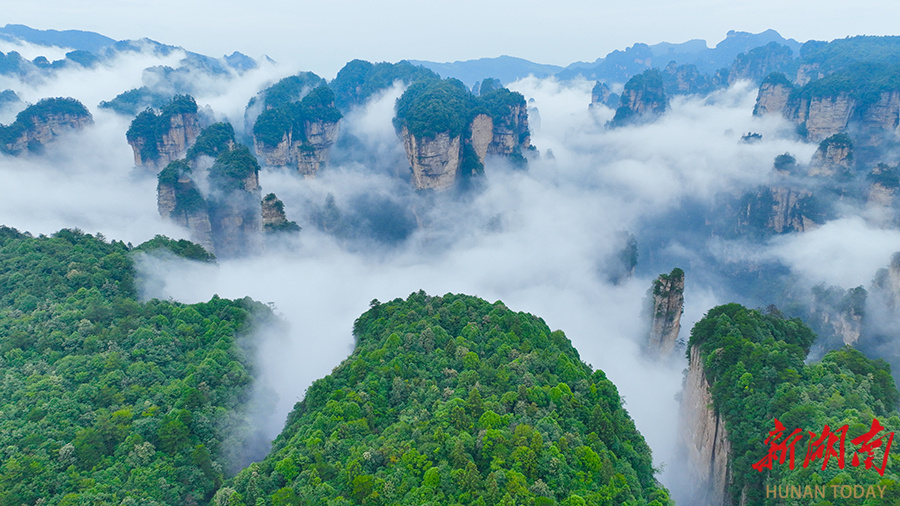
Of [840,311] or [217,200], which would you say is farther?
[217,200]

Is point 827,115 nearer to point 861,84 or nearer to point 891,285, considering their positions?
point 861,84

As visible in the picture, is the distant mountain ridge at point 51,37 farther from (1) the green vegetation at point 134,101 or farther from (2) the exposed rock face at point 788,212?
(2) the exposed rock face at point 788,212

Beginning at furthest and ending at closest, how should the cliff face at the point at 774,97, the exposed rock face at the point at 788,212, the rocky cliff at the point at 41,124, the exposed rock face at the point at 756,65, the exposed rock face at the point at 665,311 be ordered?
the exposed rock face at the point at 756,65
the cliff face at the point at 774,97
the exposed rock face at the point at 788,212
the rocky cliff at the point at 41,124
the exposed rock face at the point at 665,311

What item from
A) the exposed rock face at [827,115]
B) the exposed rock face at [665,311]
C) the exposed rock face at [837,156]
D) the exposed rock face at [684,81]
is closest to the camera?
the exposed rock face at [665,311]

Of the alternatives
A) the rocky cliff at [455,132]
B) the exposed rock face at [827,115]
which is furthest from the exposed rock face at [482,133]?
the exposed rock face at [827,115]

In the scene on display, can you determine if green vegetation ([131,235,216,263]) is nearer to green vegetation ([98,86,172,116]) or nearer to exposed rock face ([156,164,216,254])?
exposed rock face ([156,164,216,254])

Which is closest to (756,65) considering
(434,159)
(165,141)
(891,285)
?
(891,285)
